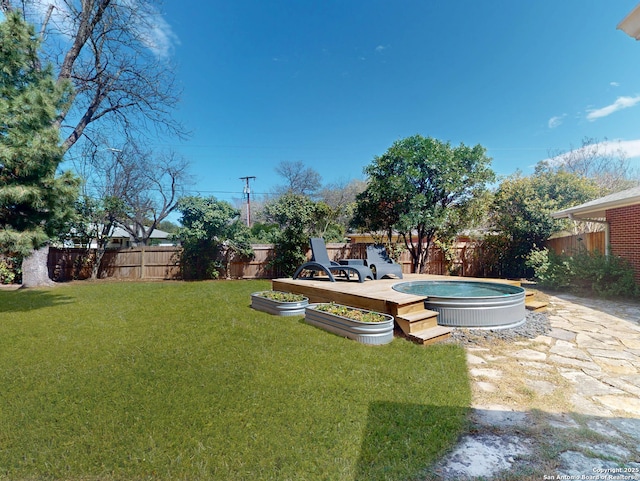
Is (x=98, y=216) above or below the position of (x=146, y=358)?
above

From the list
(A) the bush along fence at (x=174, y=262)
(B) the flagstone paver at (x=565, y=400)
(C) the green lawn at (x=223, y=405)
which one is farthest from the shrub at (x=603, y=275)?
(C) the green lawn at (x=223, y=405)

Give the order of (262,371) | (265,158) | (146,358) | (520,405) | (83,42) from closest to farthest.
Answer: (520,405)
(262,371)
(146,358)
(83,42)
(265,158)

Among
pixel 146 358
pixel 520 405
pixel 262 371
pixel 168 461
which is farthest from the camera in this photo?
pixel 146 358

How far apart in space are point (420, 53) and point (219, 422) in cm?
1406

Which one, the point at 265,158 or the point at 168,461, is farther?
the point at 265,158

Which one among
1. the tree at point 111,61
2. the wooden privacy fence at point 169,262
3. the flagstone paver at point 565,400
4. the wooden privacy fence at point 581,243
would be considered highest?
the tree at point 111,61

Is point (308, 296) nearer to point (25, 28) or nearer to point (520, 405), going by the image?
→ point (520, 405)

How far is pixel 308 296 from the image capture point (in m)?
6.39

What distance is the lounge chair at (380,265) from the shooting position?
8.03 metres

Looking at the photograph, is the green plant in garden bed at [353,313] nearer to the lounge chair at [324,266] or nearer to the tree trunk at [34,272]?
the lounge chair at [324,266]

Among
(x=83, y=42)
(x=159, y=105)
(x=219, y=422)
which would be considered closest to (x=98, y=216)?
(x=159, y=105)

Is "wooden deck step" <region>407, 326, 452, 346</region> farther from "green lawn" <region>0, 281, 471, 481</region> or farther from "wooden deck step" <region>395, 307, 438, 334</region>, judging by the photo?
"green lawn" <region>0, 281, 471, 481</region>

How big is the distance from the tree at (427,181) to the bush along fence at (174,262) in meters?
2.72

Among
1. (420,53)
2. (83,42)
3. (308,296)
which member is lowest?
(308,296)
